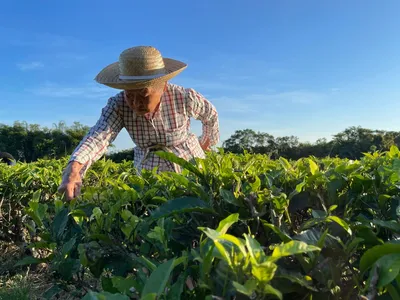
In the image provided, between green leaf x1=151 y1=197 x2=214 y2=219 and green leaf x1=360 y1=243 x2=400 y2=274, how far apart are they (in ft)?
1.43

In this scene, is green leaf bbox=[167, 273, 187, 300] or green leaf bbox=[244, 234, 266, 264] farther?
green leaf bbox=[167, 273, 187, 300]

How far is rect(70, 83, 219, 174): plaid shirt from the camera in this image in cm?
343

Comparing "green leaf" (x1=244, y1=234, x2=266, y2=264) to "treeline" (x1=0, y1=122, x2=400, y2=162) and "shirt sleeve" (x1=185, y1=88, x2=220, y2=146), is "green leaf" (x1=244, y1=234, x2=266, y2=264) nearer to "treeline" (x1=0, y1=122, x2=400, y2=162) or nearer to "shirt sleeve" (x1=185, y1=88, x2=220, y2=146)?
"shirt sleeve" (x1=185, y1=88, x2=220, y2=146)

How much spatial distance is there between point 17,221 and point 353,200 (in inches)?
156

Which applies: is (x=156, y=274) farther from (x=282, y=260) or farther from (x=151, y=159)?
(x=151, y=159)

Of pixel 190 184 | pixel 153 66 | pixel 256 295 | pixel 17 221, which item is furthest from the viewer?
pixel 17 221

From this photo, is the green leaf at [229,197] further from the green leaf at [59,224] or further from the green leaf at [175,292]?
the green leaf at [59,224]

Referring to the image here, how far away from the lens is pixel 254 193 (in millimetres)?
1219

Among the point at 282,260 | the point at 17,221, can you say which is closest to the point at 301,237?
the point at 282,260

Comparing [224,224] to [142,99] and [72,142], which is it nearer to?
[142,99]

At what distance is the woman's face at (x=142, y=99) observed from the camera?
3.24 metres

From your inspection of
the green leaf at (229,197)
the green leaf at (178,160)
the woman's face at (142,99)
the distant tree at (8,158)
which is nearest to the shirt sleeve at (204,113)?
the woman's face at (142,99)

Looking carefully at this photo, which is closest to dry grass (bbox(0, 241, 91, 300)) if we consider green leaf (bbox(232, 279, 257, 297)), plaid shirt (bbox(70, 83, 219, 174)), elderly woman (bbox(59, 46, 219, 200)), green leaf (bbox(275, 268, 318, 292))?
elderly woman (bbox(59, 46, 219, 200))

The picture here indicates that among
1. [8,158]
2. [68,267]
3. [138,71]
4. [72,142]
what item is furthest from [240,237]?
[72,142]
